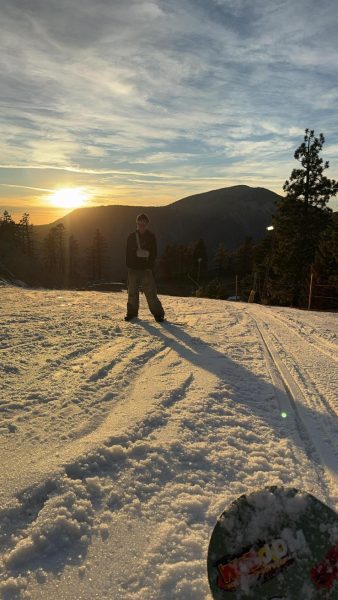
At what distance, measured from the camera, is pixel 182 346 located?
22.0 ft

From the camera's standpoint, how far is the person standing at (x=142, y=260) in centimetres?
797

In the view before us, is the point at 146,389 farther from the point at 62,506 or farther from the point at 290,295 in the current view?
the point at 290,295

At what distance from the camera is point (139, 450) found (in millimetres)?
3240

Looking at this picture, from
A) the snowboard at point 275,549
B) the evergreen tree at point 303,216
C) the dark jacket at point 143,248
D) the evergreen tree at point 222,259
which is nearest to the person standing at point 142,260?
the dark jacket at point 143,248

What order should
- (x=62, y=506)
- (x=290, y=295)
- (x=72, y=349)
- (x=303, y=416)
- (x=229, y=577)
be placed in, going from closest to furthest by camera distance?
(x=229, y=577) → (x=62, y=506) → (x=303, y=416) → (x=72, y=349) → (x=290, y=295)

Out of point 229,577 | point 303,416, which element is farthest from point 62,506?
point 303,416

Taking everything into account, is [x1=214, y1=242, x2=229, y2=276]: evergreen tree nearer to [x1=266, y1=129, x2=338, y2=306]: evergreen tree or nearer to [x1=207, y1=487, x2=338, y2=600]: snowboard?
[x1=266, y1=129, x2=338, y2=306]: evergreen tree

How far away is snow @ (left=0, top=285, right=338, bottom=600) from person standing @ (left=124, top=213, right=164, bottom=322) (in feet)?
5.75

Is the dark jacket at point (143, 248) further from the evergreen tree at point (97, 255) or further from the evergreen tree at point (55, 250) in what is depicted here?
the evergreen tree at point (97, 255)

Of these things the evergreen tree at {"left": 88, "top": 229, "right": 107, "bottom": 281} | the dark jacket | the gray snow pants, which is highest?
the evergreen tree at {"left": 88, "top": 229, "right": 107, "bottom": 281}

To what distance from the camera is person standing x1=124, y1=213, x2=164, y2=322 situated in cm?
797

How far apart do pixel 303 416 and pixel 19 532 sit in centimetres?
294

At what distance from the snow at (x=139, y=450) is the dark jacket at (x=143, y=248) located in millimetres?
1956

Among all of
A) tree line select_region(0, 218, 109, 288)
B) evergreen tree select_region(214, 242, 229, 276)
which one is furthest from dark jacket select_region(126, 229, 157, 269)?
evergreen tree select_region(214, 242, 229, 276)
